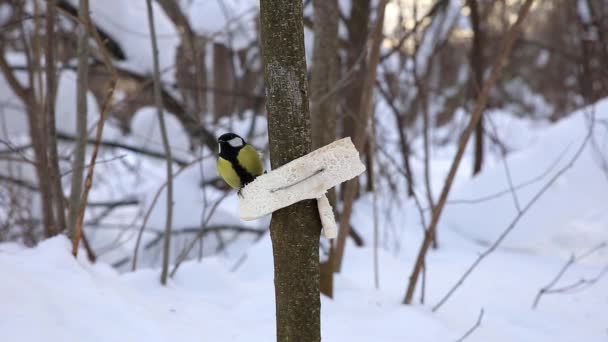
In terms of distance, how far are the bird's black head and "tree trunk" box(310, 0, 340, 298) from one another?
28.6 inches

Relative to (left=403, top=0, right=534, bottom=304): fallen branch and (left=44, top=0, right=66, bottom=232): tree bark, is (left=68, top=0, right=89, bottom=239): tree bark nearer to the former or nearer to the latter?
(left=44, top=0, right=66, bottom=232): tree bark

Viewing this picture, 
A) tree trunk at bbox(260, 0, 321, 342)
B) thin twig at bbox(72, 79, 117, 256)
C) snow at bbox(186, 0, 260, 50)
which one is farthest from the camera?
snow at bbox(186, 0, 260, 50)

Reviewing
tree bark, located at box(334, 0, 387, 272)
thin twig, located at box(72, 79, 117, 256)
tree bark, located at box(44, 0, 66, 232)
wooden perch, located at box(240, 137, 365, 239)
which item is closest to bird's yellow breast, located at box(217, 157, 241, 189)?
wooden perch, located at box(240, 137, 365, 239)

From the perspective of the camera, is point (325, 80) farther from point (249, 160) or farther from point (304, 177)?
point (304, 177)

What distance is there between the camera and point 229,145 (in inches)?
51.9

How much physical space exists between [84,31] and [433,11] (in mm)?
1956

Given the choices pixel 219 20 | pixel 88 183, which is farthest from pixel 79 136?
pixel 219 20

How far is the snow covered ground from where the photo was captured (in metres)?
1.52

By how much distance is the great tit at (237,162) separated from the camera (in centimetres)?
130

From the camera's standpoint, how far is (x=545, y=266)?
2.97 meters

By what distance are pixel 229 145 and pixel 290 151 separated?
0.33 m

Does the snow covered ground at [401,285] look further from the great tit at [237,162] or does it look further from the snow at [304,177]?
the snow at [304,177]

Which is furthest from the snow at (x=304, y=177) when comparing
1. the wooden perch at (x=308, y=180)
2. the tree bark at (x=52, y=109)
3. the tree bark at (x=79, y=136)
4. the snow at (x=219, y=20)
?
the snow at (x=219, y=20)

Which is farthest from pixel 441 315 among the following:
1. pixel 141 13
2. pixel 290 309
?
pixel 141 13
